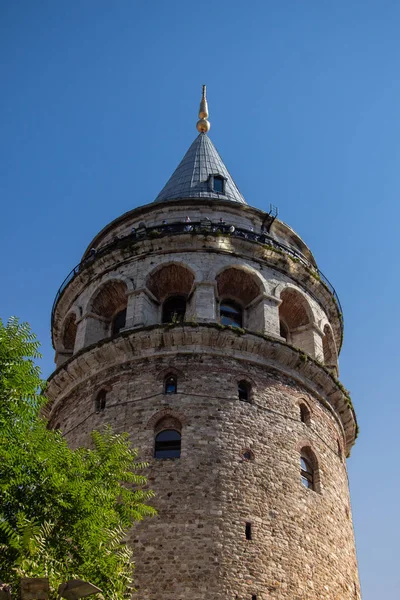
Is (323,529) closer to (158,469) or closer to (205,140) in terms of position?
(158,469)

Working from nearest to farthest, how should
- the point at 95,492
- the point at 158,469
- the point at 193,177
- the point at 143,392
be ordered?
1. the point at 95,492
2. the point at 158,469
3. the point at 143,392
4. the point at 193,177

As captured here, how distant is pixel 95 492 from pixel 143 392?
7475 millimetres

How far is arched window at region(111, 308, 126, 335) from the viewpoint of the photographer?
2430 cm

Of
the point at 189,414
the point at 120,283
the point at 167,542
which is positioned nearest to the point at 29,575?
the point at 167,542

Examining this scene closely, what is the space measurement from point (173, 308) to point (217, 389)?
448 centimetres

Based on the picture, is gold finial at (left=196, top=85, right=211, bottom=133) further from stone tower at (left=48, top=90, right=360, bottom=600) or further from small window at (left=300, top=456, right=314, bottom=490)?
small window at (left=300, top=456, right=314, bottom=490)

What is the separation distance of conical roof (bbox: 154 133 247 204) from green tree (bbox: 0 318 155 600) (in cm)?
1423

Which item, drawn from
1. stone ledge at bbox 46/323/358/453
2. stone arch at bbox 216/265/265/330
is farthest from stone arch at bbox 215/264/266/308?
stone ledge at bbox 46/323/358/453

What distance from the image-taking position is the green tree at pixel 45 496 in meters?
12.3

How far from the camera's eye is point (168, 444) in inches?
770

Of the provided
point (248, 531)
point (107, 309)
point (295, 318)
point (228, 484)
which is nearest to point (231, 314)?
point (295, 318)

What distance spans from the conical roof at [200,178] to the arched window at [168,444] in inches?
381

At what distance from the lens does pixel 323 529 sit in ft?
63.9

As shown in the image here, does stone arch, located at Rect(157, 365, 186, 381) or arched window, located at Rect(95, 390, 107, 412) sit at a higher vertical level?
stone arch, located at Rect(157, 365, 186, 381)
